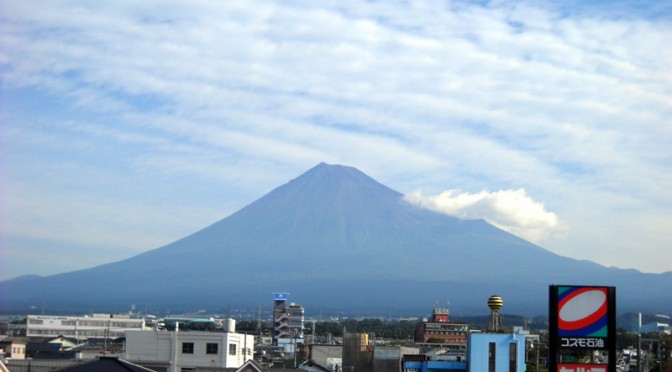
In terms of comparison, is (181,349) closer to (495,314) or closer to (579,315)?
(495,314)

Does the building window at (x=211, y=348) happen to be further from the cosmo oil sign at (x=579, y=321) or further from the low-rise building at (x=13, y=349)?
the cosmo oil sign at (x=579, y=321)

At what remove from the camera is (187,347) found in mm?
46031

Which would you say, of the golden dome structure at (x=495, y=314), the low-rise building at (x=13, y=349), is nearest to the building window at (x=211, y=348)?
the golden dome structure at (x=495, y=314)

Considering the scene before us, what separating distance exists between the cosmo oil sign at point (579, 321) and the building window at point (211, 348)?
24.5 meters

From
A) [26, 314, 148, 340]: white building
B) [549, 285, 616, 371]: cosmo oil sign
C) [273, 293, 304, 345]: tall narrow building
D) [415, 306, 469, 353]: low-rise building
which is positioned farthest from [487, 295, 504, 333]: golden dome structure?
[273, 293, 304, 345]: tall narrow building

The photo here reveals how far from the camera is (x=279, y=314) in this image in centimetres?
15325

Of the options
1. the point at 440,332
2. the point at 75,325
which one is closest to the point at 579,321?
the point at 440,332

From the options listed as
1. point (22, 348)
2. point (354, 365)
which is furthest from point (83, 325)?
point (354, 365)

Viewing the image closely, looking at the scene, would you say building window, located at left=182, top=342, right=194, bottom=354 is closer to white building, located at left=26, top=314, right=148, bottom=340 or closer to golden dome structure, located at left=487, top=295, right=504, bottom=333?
golden dome structure, located at left=487, top=295, right=504, bottom=333

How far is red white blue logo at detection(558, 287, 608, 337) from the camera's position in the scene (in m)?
23.5

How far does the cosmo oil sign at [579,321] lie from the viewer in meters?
23.5

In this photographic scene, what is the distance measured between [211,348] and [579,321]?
82.0 ft

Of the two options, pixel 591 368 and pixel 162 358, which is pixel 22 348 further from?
pixel 591 368

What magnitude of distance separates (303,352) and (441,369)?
37073mm
